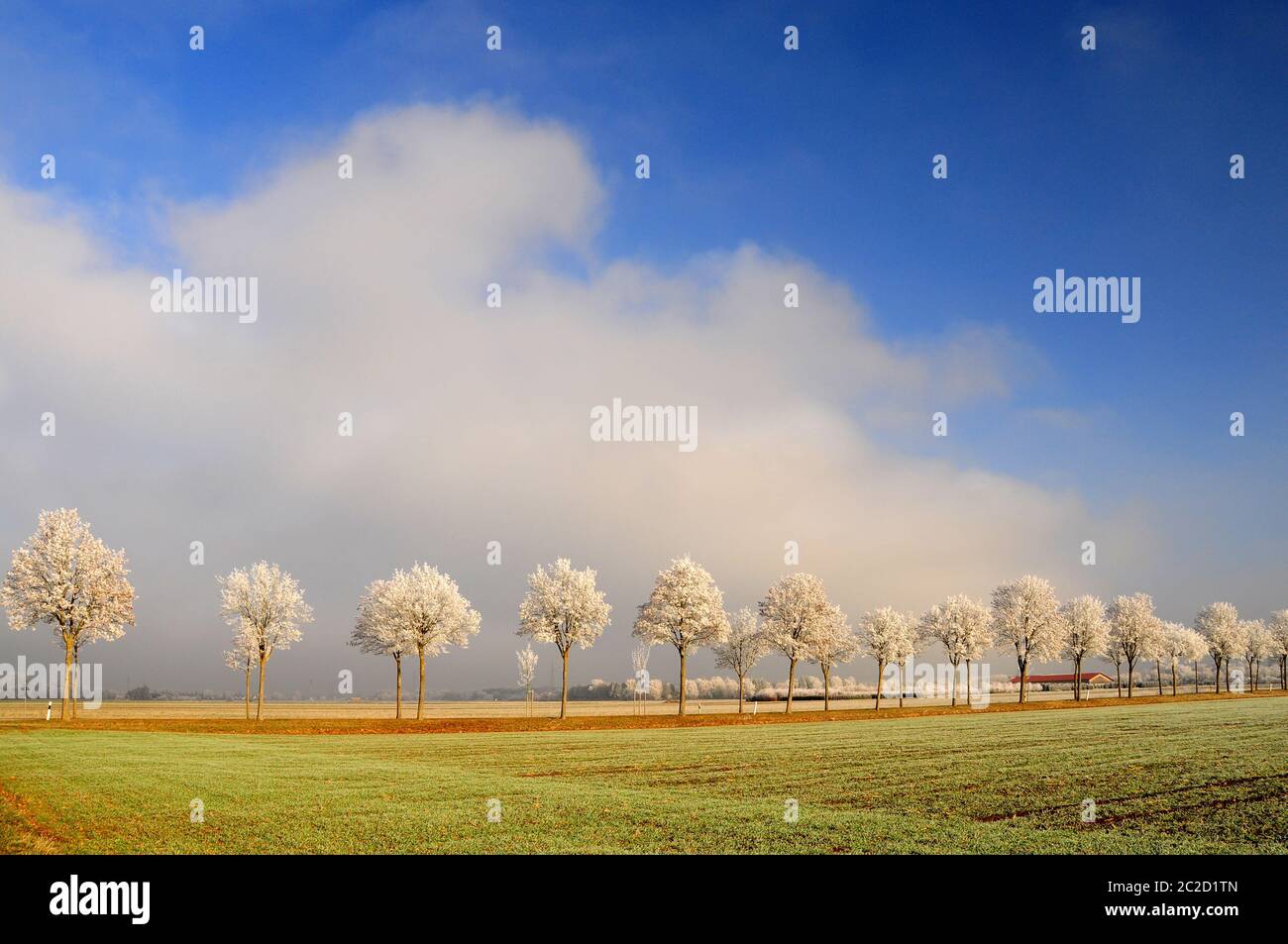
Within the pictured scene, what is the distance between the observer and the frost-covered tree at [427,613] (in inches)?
2589

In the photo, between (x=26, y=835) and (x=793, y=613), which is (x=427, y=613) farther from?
(x=26, y=835)

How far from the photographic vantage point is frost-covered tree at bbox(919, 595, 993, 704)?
9969cm

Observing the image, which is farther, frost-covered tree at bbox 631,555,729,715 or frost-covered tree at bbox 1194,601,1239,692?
frost-covered tree at bbox 1194,601,1239,692

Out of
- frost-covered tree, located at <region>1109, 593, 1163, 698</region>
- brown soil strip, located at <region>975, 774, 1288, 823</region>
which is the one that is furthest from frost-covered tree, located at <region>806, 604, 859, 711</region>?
brown soil strip, located at <region>975, 774, 1288, 823</region>

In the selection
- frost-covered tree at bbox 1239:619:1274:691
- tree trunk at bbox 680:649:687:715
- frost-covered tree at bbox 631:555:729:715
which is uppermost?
frost-covered tree at bbox 631:555:729:715

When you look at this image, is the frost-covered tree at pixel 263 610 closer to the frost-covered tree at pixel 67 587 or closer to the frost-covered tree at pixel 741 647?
the frost-covered tree at pixel 67 587

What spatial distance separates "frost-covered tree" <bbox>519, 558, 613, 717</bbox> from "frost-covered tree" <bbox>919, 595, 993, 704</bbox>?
51.1m

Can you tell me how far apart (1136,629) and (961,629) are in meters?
32.9

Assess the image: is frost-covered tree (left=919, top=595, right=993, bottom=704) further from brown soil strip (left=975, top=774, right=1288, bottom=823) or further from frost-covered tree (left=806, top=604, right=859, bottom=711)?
brown soil strip (left=975, top=774, right=1288, bottom=823)

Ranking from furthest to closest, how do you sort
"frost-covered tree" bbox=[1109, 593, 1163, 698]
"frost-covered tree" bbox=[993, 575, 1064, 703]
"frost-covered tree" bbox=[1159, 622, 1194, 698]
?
"frost-covered tree" bbox=[1159, 622, 1194, 698], "frost-covered tree" bbox=[1109, 593, 1163, 698], "frost-covered tree" bbox=[993, 575, 1064, 703]

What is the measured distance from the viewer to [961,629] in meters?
100

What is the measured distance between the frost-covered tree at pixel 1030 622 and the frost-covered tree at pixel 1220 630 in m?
45.6

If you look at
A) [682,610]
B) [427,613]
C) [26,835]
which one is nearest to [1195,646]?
[682,610]

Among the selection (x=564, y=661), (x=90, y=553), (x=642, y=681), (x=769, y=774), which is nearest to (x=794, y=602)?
(x=642, y=681)
